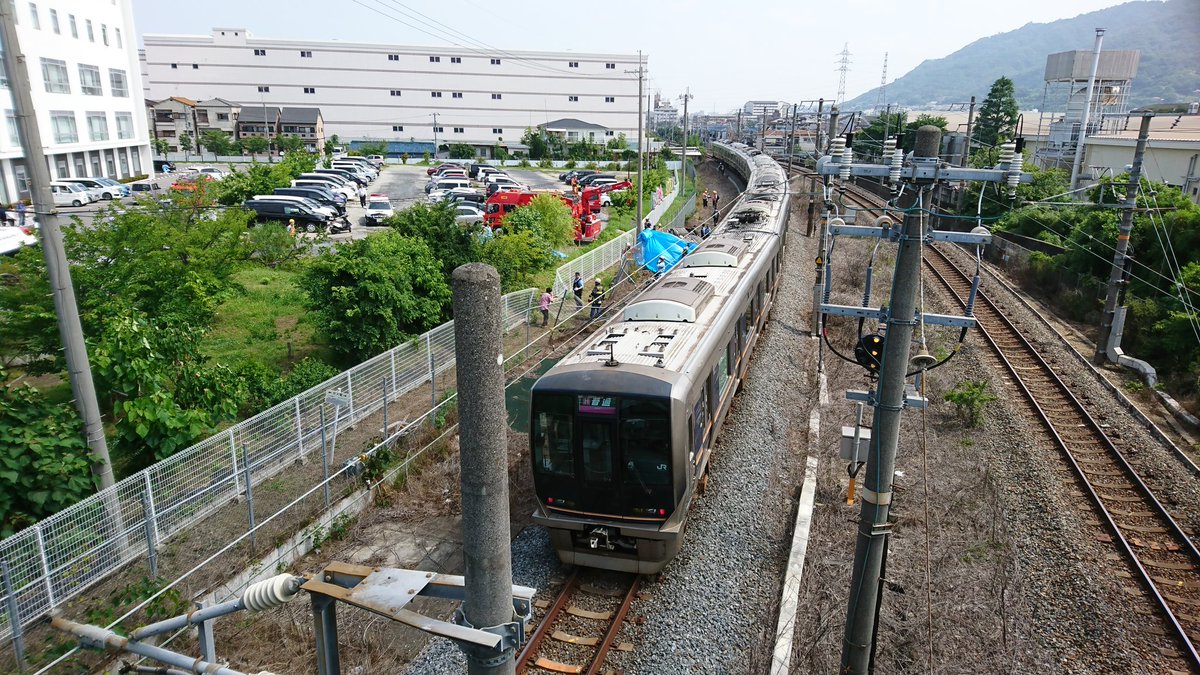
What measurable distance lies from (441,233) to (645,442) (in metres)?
11.7

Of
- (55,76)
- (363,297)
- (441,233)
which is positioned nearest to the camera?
(363,297)

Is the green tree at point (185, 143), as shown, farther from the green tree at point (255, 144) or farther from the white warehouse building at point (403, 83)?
the white warehouse building at point (403, 83)

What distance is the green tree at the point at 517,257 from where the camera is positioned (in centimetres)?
1970

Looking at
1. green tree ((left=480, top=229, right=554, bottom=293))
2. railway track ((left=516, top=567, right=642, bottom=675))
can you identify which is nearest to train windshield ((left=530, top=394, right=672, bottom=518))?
railway track ((left=516, top=567, right=642, bottom=675))

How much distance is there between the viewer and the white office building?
3231 centimetres

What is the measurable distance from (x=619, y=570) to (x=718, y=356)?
11.5ft

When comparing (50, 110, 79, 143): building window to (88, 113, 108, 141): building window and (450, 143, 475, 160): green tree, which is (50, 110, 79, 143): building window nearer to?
(88, 113, 108, 141): building window

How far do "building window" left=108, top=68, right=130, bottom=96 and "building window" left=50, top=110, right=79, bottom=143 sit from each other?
4677mm

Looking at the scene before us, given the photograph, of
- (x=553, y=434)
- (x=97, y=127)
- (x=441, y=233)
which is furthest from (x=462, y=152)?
(x=553, y=434)

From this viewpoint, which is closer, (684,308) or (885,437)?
(885,437)

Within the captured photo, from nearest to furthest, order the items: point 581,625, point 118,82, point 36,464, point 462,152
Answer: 1. point 36,464
2. point 581,625
3. point 118,82
4. point 462,152

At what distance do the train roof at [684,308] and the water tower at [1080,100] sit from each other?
26.0 metres

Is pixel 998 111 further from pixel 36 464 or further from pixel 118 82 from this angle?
pixel 36 464

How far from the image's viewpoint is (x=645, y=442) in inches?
326
